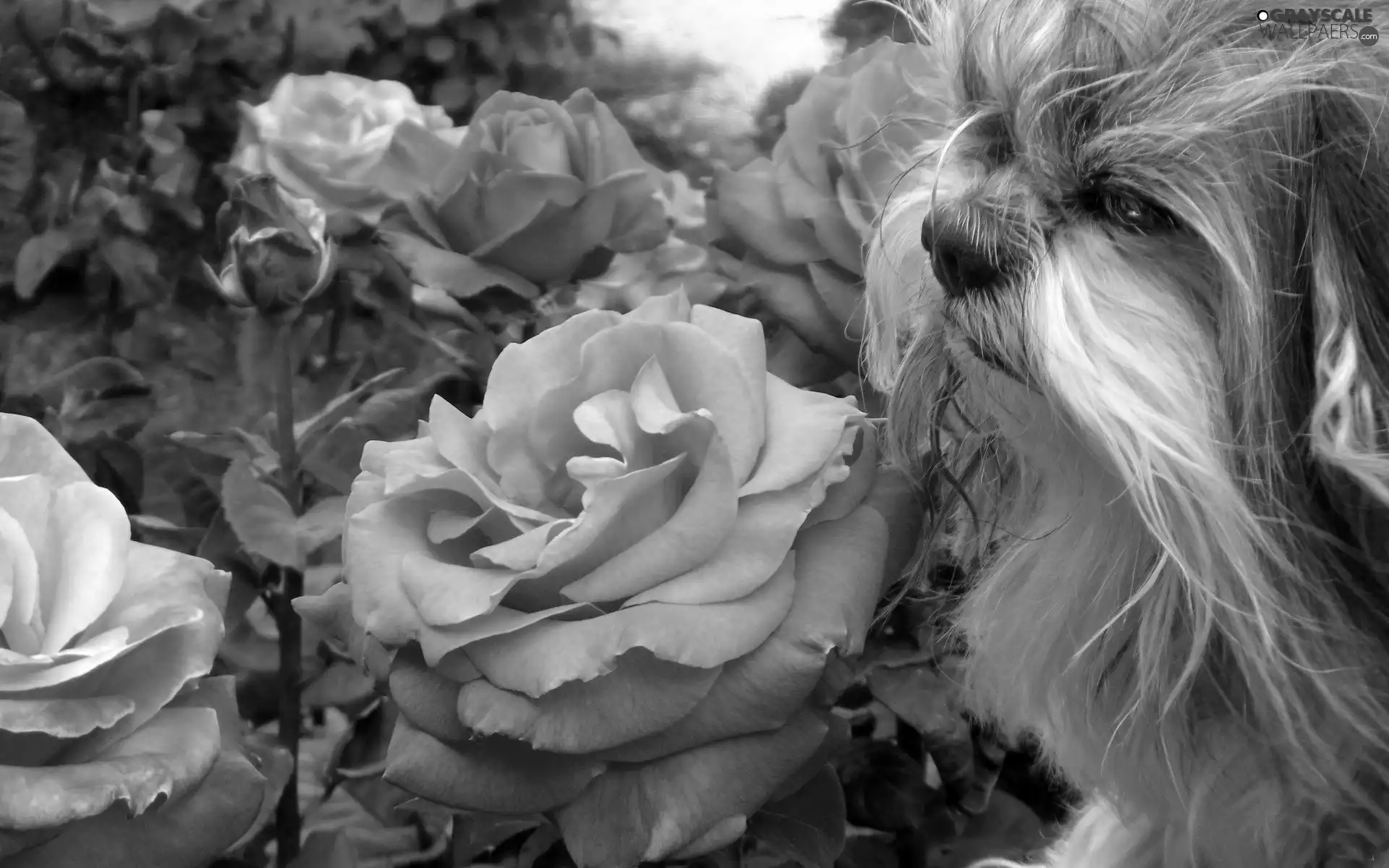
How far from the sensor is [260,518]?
679 mm

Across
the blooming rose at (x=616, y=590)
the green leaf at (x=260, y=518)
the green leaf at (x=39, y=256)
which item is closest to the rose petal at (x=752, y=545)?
the blooming rose at (x=616, y=590)

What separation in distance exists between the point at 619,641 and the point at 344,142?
0.51m

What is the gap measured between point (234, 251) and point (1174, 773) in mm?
525

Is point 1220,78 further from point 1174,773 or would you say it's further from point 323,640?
point 323,640

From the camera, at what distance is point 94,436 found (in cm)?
81

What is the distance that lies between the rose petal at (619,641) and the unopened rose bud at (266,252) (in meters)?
0.25

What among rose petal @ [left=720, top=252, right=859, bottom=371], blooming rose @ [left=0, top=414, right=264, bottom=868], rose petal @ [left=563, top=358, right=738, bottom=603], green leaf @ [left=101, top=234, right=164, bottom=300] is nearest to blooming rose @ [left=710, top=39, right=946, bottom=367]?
rose petal @ [left=720, top=252, right=859, bottom=371]

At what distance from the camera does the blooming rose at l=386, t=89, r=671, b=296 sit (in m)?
0.76

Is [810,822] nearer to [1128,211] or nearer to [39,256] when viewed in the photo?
[1128,211]

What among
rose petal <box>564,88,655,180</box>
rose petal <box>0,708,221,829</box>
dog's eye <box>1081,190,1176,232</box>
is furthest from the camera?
rose petal <box>564,88,655,180</box>

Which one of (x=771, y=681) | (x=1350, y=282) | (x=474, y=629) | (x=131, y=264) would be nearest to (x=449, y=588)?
(x=474, y=629)

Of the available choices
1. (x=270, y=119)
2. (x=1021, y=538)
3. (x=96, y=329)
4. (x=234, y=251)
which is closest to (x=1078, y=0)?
(x=1021, y=538)

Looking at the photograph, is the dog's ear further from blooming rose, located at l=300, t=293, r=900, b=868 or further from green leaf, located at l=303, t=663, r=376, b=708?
green leaf, located at l=303, t=663, r=376, b=708

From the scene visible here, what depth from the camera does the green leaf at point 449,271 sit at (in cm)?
75
